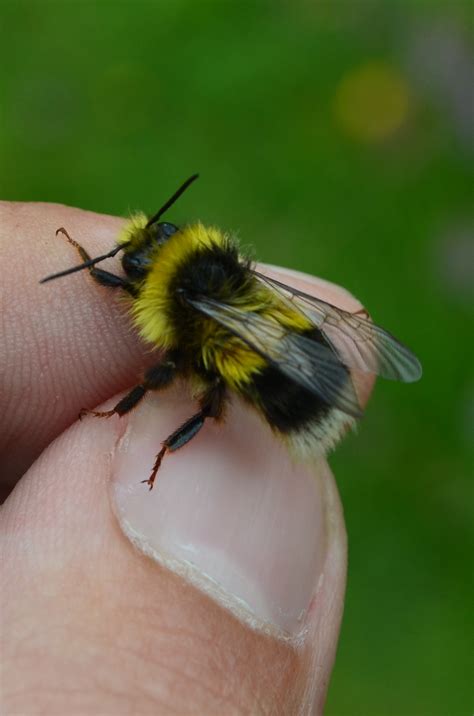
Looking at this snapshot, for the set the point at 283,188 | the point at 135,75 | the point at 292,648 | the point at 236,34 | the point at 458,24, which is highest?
the point at 458,24

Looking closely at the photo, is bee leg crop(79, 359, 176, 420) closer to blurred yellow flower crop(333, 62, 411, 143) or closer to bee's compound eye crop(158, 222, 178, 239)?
bee's compound eye crop(158, 222, 178, 239)

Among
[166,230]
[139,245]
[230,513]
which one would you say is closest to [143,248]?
[139,245]

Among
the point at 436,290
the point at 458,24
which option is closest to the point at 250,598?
the point at 436,290

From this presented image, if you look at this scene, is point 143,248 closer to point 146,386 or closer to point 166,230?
point 166,230

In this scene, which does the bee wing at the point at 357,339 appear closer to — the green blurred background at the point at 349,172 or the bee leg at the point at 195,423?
the bee leg at the point at 195,423

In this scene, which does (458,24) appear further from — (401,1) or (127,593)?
(127,593)

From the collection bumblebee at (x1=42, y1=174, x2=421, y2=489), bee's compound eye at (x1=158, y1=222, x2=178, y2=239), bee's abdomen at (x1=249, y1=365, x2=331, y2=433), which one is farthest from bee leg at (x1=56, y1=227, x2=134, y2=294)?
bee's abdomen at (x1=249, y1=365, x2=331, y2=433)

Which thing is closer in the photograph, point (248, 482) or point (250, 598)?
point (250, 598)

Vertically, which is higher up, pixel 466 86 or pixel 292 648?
pixel 466 86
